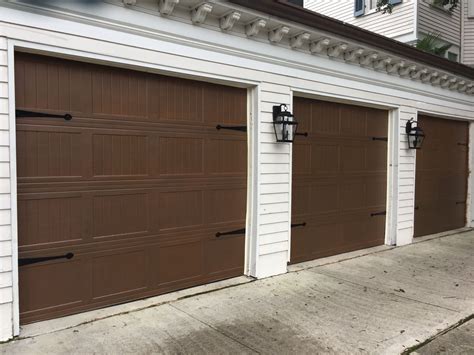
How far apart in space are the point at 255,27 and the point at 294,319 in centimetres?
297

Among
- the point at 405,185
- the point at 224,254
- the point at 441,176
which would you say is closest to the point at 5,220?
the point at 224,254

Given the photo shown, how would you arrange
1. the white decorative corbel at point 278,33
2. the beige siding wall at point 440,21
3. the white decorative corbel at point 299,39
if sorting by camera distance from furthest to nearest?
the beige siding wall at point 440,21 < the white decorative corbel at point 299,39 < the white decorative corbel at point 278,33

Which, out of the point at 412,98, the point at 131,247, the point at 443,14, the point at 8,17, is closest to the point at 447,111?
the point at 412,98

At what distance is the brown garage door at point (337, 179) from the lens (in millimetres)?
5191

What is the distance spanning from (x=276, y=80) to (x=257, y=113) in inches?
19.4

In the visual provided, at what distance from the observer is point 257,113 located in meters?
4.47

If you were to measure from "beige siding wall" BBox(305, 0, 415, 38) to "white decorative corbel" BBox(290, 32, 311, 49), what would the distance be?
23.1 ft

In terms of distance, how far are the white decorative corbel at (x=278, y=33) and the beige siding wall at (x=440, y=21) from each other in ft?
24.5

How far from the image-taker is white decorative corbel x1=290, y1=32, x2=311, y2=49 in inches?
183

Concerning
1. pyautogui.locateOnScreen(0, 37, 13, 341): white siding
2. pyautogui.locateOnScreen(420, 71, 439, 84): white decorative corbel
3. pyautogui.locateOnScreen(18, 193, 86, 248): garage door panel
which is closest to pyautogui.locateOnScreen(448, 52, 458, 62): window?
pyautogui.locateOnScreen(420, 71, 439, 84): white decorative corbel

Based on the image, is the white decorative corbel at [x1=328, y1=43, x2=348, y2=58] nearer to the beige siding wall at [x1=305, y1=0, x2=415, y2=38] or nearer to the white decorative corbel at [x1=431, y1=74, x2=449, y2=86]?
the white decorative corbel at [x1=431, y1=74, x2=449, y2=86]

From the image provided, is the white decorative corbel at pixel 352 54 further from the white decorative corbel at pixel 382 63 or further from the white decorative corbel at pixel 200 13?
the white decorative corbel at pixel 200 13

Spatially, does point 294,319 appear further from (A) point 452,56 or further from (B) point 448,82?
(A) point 452,56

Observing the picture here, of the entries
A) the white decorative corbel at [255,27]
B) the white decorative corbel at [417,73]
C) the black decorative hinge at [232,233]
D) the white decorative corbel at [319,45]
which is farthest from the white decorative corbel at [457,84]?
the black decorative hinge at [232,233]
